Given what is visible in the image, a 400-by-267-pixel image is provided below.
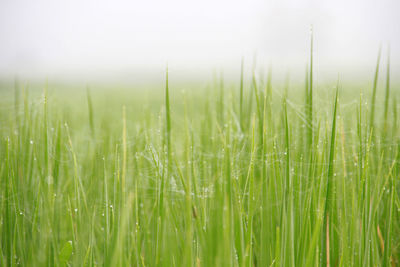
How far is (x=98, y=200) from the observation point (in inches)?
31.4

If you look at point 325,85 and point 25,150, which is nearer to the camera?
point 25,150

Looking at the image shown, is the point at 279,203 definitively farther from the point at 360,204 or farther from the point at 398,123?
the point at 398,123

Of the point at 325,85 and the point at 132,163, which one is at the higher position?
the point at 325,85

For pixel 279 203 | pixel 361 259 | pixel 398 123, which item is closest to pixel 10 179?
pixel 279 203

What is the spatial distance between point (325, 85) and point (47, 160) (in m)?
0.85

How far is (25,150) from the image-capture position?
883 mm

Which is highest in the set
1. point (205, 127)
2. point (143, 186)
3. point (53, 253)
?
point (205, 127)

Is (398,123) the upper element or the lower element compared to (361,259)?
upper

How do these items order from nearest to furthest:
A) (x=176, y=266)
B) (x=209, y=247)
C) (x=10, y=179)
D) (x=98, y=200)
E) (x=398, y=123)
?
(x=209, y=247) → (x=176, y=266) → (x=10, y=179) → (x=98, y=200) → (x=398, y=123)

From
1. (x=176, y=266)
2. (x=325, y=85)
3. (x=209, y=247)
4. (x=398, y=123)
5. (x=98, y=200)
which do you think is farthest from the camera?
(x=325, y=85)

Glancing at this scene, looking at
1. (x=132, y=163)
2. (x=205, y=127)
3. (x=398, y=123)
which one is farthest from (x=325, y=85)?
(x=132, y=163)

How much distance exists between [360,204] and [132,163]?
1.83ft

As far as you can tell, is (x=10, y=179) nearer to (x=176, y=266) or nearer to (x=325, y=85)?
(x=176, y=266)

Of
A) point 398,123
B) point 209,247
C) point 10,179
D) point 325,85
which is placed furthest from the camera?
point 325,85
